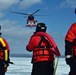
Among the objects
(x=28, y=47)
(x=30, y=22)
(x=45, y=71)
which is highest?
(x=30, y=22)

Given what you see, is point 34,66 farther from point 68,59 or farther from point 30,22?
point 30,22

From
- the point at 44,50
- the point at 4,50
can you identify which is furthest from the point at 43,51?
the point at 4,50

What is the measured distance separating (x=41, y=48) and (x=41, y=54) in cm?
14

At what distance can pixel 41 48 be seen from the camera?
25.1 ft

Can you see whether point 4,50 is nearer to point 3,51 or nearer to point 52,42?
point 3,51

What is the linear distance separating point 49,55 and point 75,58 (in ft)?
3.57

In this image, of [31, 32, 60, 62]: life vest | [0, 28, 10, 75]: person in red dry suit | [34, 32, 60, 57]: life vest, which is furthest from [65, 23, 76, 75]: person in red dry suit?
[0, 28, 10, 75]: person in red dry suit

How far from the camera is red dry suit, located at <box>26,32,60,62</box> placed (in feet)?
25.0

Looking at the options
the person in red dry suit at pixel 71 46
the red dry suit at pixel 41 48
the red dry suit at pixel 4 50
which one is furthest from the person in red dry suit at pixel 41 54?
the person in red dry suit at pixel 71 46

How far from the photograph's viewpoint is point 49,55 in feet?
25.1

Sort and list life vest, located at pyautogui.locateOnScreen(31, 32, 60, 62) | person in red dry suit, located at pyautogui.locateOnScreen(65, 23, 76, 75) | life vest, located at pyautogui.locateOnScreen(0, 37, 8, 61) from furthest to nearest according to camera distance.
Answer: life vest, located at pyautogui.locateOnScreen(0, 37, 8, 61) < life vest, located at pyautogui.locateOnScreen(31, 32, 60, 62) < person in red dry suit, located at pyautogui.locateOnScreen(65, 23, 76, 75)

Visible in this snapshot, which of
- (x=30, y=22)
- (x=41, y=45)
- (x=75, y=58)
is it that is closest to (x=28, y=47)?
(x=41, y=45)

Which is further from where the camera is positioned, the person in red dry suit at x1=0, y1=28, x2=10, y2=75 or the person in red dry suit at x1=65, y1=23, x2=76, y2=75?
the person in red dry suit at x1=0, y1=28, x2=10, y2=75

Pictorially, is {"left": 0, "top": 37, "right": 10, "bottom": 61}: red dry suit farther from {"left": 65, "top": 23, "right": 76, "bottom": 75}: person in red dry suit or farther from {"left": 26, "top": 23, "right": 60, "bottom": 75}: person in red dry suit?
{"left": 65, "top": 23, "right": 76, "bottom": 75}: person in red dry suit
